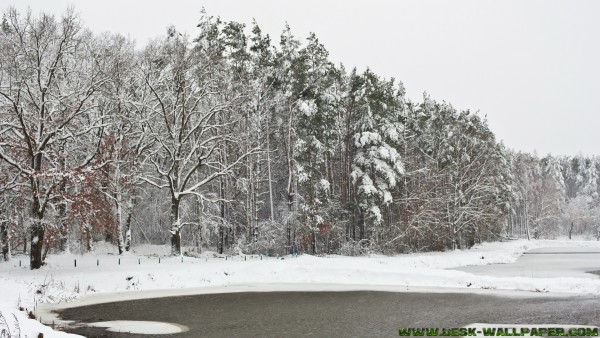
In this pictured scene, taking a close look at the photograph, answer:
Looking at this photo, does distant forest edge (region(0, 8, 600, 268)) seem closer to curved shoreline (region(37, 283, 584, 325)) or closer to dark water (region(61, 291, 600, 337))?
curved shoreline (region(37, 283, 584, 325))

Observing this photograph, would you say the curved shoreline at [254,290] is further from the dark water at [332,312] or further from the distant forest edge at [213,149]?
the distant forest edge at [213,149]

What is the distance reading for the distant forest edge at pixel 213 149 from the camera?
27.2 metres

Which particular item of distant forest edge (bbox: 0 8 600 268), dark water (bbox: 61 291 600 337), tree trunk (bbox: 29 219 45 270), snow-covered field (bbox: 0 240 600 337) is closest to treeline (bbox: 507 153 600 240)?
distant forest edge (bbox: 0 8 600 268)

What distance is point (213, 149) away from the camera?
34.7m

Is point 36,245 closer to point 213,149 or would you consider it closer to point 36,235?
point 36,235

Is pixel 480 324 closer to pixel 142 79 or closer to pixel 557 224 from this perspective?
pixel 142 79

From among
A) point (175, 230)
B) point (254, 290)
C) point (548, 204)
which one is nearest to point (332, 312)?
point (254, 290)

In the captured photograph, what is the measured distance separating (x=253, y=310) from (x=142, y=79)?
2436 centimetres

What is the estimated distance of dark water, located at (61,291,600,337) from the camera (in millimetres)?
14836

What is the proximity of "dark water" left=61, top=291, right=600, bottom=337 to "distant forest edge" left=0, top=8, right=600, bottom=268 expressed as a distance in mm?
9573

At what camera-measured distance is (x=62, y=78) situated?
34.8m

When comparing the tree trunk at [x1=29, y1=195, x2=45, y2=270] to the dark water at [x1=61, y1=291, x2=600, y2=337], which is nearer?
the dark water at [x1=61, y1=291, x2=600, y2=337]

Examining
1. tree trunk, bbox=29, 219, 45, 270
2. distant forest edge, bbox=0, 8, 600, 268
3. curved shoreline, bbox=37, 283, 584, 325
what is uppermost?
distant forest edge, bbox=0, 8, 600, 268

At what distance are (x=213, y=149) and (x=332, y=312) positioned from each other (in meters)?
19.5
